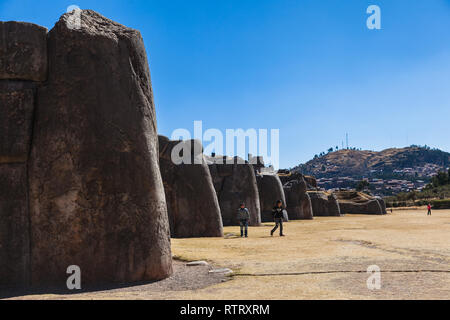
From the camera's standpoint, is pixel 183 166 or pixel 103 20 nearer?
pixel 103 20

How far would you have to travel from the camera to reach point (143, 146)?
625 cm

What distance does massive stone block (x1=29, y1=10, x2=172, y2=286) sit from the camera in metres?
5.80

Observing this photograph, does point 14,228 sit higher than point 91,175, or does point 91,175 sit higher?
point 91,175

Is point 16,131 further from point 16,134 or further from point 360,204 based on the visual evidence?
point 360,204

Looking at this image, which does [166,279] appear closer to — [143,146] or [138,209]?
[138,209]

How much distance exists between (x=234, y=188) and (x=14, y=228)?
14.8 metres

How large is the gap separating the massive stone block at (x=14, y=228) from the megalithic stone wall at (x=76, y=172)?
1 cm

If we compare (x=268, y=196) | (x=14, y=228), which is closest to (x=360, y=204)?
(x=268, y=196)

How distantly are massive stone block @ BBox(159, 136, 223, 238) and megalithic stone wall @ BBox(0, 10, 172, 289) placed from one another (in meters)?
7.51

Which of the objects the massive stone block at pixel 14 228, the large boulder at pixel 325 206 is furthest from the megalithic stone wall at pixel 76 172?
the large boulder at pixel 325 206

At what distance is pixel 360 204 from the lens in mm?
40750

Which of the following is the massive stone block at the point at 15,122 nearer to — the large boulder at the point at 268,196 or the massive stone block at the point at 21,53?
the massive stone block at the point at 21,53
